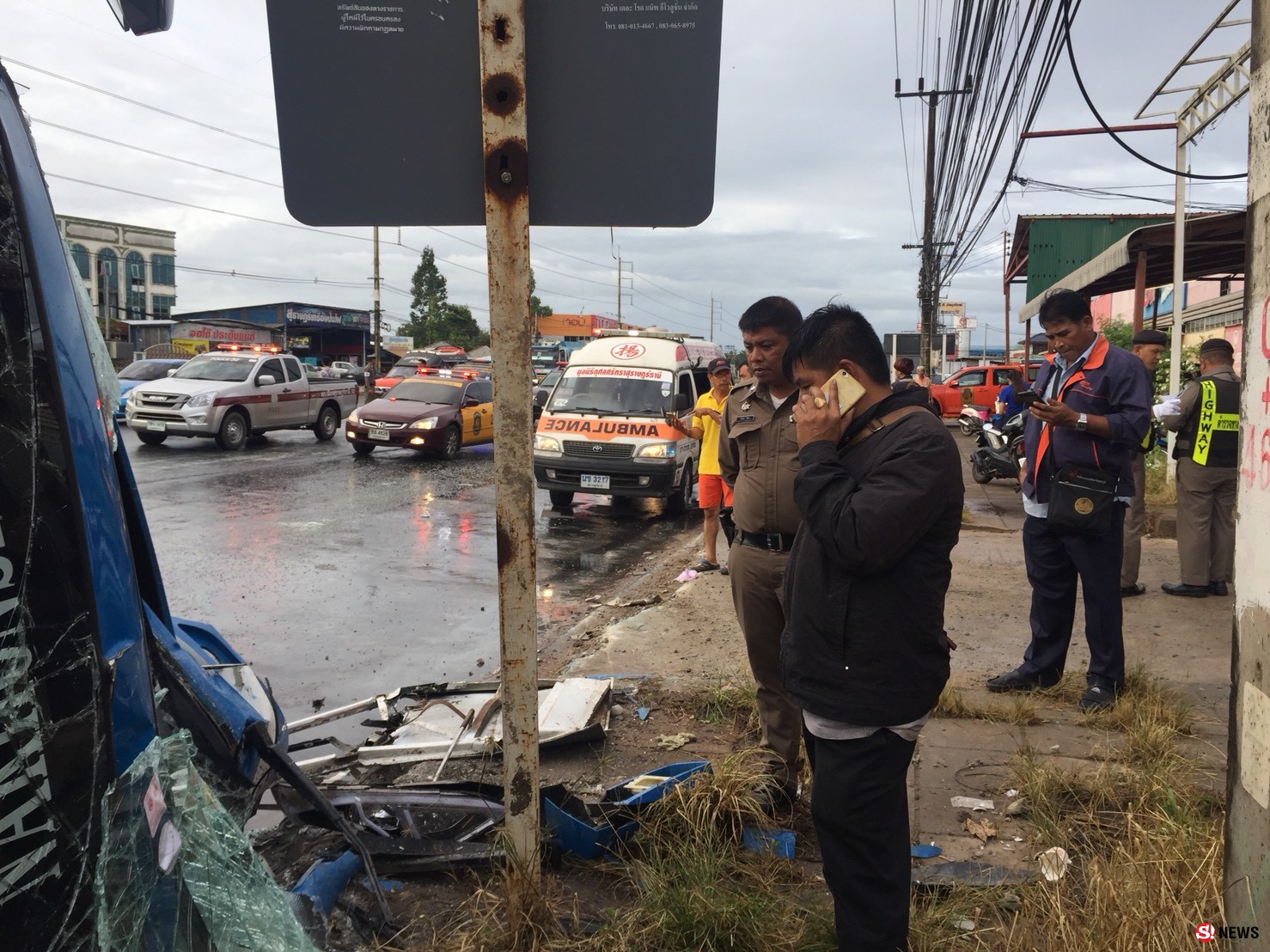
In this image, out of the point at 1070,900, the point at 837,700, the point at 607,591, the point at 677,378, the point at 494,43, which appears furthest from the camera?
the point at 677,378

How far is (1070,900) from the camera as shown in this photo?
2805mm

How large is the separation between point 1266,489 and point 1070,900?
1.46m

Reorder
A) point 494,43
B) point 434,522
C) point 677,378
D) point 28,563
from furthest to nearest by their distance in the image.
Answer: point 677,378 < point 434,522 < point 494,43 < point 28,563

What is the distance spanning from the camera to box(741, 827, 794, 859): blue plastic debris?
3248 millimetres

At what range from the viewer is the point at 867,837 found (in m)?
2.38

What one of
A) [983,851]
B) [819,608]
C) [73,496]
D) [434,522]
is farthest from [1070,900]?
[434,522]

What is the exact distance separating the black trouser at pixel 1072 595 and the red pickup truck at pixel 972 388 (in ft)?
77.3

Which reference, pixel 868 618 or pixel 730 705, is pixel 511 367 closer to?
pixel 868 618

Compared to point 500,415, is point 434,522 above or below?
below

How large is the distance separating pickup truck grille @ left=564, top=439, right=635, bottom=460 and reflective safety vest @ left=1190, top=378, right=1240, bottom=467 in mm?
6565

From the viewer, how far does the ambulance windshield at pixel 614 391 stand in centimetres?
1307

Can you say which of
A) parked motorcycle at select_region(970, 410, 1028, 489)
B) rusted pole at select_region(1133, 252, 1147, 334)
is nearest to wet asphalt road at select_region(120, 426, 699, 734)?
parked motorcycle at select_region(970, 410, 1028, 489)

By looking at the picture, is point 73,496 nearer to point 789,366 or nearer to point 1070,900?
point 789,366

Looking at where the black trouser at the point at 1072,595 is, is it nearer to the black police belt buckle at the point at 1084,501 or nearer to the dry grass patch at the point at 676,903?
the black police belt buckle at the point at 1084,501
